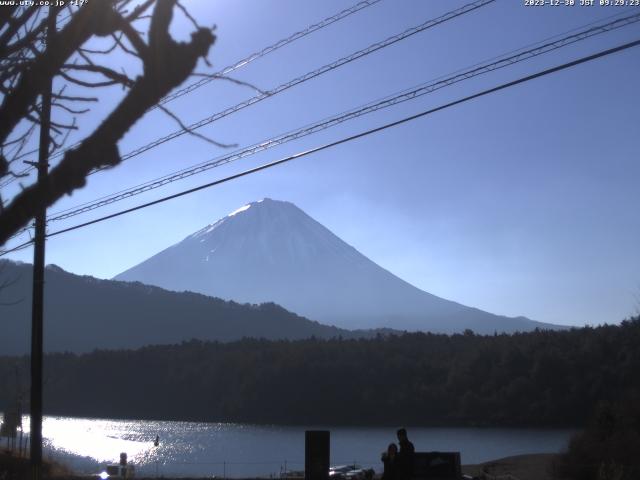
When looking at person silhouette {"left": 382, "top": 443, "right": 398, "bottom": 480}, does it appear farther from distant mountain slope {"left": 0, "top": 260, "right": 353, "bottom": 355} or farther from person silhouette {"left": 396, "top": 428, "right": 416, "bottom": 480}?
distant mountain slope {"left": 0, "top": 260, "right": 353, "bottom": 355}

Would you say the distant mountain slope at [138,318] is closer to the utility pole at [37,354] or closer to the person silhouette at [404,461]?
the utility pole at [37,354]

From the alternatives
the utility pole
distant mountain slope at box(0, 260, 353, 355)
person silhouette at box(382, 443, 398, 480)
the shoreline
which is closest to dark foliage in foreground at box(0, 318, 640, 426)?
the shoreline

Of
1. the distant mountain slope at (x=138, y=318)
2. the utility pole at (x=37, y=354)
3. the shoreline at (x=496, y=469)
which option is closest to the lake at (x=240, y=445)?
the shoreline at (x=496, y=469)

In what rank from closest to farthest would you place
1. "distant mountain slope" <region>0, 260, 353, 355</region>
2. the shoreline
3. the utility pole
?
the utility pole
the shoreline
"distant mountain slope" <region>0, 260, 353, 355</region>

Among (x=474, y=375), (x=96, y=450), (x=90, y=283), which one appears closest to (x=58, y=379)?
(x=96, y=450)

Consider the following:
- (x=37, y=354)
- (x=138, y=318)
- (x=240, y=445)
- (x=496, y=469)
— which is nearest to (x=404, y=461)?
(x=37, y=354)
